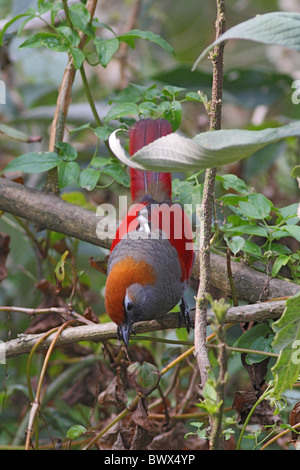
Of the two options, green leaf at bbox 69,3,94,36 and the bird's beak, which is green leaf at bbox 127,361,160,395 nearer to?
the bird's beak

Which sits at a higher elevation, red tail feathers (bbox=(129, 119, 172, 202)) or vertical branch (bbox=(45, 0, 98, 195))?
Answer: vertical branch (bbox=(45, 0, 98, 195))

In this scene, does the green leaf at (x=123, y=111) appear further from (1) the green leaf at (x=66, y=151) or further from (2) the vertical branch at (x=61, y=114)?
(2) the vertical branch at (x=61, y=114)

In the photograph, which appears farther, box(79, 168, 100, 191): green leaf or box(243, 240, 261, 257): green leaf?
box(79, 168, 100, 191): green leaf

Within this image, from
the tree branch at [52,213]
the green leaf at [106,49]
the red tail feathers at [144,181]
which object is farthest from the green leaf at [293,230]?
the green leaf at [106,49]

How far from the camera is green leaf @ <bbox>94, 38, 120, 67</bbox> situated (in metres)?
2.12

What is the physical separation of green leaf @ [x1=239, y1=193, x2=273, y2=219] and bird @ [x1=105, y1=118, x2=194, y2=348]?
0.38 m

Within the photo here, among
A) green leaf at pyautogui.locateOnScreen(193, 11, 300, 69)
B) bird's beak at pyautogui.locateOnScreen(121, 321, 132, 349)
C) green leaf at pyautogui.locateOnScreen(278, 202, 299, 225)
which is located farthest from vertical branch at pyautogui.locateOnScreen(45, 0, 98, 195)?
green leaf at pyautogui.locateOnScreen(193, 11, 300, 69)

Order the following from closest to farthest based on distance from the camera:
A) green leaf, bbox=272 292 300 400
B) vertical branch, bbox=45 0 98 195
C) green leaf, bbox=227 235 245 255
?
green leaf, bbox=272 292 300 400 < green leaf, bbox=227 235 245 255 < vertical branch, bbox=45 0 98 195

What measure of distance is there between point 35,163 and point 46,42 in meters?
0.44

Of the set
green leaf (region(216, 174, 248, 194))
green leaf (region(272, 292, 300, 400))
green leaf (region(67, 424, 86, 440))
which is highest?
green leaf (region(216, 174, 248, 194))

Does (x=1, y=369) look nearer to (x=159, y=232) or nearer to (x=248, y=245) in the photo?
(x=159, y=232)

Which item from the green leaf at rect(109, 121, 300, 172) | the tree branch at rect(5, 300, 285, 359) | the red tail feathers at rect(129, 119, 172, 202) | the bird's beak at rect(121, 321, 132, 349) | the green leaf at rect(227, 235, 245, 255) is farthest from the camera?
the red tail feathers at rect(129, 119, 172, 202)
